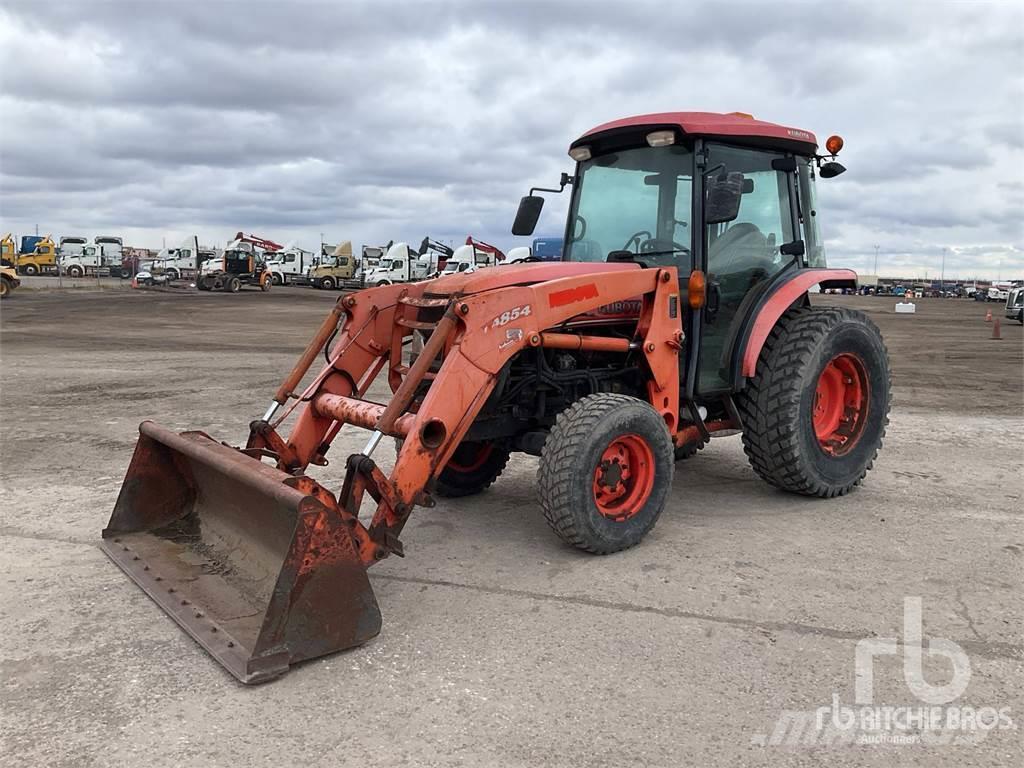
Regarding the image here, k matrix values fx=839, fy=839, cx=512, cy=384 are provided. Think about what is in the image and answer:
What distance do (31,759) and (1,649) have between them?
0.97 metres

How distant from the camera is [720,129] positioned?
5.29 meters

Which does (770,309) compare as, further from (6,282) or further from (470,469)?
(6,282)

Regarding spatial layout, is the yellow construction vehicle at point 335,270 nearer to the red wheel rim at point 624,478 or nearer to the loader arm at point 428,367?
the loader arm at point 428,367

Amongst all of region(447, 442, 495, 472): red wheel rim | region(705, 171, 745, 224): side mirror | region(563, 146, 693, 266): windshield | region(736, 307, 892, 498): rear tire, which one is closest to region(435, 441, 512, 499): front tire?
region(447, 442, 495, 472): red wheel rim

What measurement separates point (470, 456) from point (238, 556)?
6.70 feet

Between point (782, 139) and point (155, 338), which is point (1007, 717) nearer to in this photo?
point (782, 139)

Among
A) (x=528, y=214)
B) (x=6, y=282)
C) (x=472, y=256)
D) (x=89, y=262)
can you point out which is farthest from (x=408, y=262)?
(x=528, y=214)

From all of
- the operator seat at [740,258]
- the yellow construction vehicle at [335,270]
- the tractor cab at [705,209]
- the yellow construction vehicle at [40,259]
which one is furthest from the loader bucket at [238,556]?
the yellow construction vehicle at [40,259]

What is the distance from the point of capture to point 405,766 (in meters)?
2.75

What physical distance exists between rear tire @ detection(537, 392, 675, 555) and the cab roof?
1.82 metres

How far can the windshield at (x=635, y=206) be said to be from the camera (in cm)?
541

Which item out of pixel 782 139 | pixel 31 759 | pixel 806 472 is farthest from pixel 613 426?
pixel 31 759

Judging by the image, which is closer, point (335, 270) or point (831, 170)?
point (831, 170)

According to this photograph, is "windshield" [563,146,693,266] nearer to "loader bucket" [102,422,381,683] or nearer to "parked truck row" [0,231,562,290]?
"loader bucket" [102,422,381,683]
